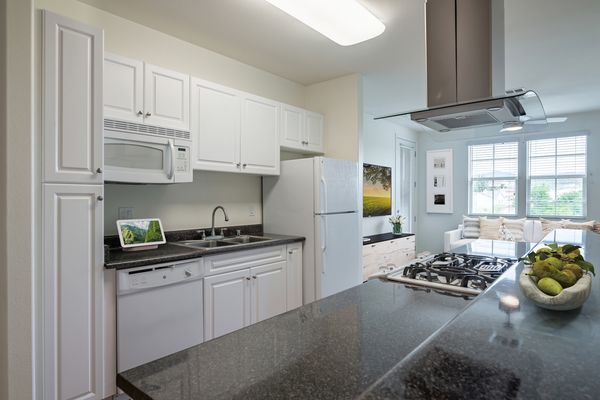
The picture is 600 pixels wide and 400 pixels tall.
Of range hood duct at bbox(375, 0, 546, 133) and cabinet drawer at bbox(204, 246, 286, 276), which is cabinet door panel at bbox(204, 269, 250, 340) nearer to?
cabinet drawer at bbox(204, 246, 286, 276)

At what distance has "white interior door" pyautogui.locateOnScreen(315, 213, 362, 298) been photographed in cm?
Answer: 319

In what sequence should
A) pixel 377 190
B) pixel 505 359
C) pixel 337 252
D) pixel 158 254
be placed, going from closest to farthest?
pixel 505 359 < pixel 158 254 < pixel 337 252 < pixel 377 190

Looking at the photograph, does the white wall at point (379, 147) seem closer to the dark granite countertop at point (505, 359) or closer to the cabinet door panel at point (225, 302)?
the cabinet door panel at point (225, 302)

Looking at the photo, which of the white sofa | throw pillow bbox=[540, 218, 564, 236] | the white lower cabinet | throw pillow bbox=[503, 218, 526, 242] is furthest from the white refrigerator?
throw pillow bbox=[540, 218, 564, 236]

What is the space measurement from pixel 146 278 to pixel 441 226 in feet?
20.1

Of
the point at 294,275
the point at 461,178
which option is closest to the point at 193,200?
the point at 294,275

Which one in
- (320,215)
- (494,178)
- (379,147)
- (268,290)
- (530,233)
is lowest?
(268,290)

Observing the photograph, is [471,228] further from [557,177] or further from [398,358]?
[398,358]

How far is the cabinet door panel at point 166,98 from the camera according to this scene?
2.48 m

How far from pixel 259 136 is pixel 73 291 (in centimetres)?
196

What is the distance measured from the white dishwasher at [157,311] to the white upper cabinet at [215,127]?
3.03 feet

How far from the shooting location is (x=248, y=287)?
276cm

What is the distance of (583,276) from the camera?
107cm

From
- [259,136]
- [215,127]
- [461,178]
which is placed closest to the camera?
[215,127]
